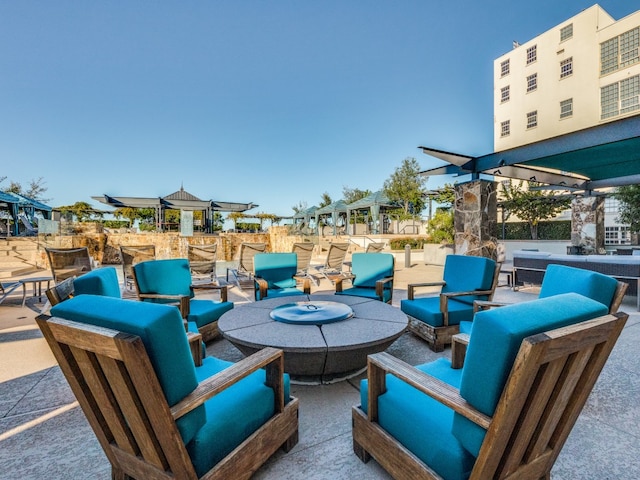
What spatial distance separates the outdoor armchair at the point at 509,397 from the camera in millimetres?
900

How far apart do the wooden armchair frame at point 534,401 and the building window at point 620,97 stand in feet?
63.7

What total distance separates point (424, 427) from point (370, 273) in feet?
10.5

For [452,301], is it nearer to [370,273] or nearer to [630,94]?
[370,273]

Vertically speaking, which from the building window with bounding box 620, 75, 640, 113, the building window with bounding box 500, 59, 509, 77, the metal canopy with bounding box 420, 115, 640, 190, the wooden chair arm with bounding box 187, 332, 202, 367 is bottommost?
the wooden chair arm with bounding box 187, 332, 202, 367

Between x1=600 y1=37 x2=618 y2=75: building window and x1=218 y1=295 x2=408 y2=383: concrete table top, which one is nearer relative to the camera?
x1=218 y1=295 x2=408 y2=383: concrete table top

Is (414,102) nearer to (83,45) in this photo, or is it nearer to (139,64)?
(139,64)

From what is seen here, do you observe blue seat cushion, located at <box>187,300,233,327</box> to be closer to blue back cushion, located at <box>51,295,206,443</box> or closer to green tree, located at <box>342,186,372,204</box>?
blue back cushion, located at <box>51,295,206,443</box>

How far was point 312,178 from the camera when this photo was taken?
32.2 metres

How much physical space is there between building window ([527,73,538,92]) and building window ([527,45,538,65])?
0.89 m

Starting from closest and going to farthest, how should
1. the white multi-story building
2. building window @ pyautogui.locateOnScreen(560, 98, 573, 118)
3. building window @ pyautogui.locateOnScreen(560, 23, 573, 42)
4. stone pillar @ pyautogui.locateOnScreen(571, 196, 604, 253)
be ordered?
stone pillar @ pyautogui.locateOnScreen(571, 196, 604, 253)
the white multi-story building
building window @ pyautogui.locateOnScreen(560, 23, 573, 42)
building window @ pyautogui.locateOnScreen(560, 98, 573, 118)

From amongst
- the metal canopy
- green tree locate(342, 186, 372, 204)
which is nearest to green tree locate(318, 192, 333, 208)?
green tree locate(342, 186, 372, 204)

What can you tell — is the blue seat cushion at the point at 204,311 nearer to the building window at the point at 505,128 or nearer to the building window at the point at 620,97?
the building window at the point at 620,97

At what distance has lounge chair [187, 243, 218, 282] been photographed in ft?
21.2

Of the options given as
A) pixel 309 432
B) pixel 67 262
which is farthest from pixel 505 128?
pixel 67 262
